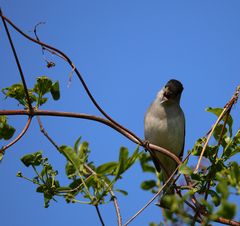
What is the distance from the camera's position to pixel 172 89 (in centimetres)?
630

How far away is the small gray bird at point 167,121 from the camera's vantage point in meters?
6.26

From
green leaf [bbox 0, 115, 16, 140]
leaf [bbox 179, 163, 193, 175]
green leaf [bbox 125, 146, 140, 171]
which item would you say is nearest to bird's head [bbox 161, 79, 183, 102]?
green leaf [bbox 0, 115, 16, 140]

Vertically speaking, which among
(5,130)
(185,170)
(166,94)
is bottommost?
(185,170)

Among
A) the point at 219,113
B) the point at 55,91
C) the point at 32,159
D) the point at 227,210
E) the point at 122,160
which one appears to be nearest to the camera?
the point at 227,210

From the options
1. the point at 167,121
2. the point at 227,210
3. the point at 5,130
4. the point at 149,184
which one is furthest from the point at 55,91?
the point at 167,121

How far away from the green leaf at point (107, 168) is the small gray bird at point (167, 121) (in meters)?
4.29

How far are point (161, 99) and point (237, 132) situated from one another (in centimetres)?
396

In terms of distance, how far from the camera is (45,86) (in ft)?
9.02

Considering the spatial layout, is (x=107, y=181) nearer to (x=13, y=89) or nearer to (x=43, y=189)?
(x=43, y=189)

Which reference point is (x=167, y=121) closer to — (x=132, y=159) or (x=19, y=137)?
(x=19, y=137)

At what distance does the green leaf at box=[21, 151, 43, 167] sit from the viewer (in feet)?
8.23

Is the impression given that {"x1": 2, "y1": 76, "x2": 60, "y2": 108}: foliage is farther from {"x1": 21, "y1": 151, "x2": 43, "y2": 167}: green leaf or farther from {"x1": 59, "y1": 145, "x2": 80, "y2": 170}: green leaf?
{"x1": 59, "y1": 145, "x2": 80, "y2": 170}: green leaf

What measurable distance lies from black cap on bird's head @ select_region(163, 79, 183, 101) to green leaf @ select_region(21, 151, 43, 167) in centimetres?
400

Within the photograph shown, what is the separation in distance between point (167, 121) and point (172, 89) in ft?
1.59
